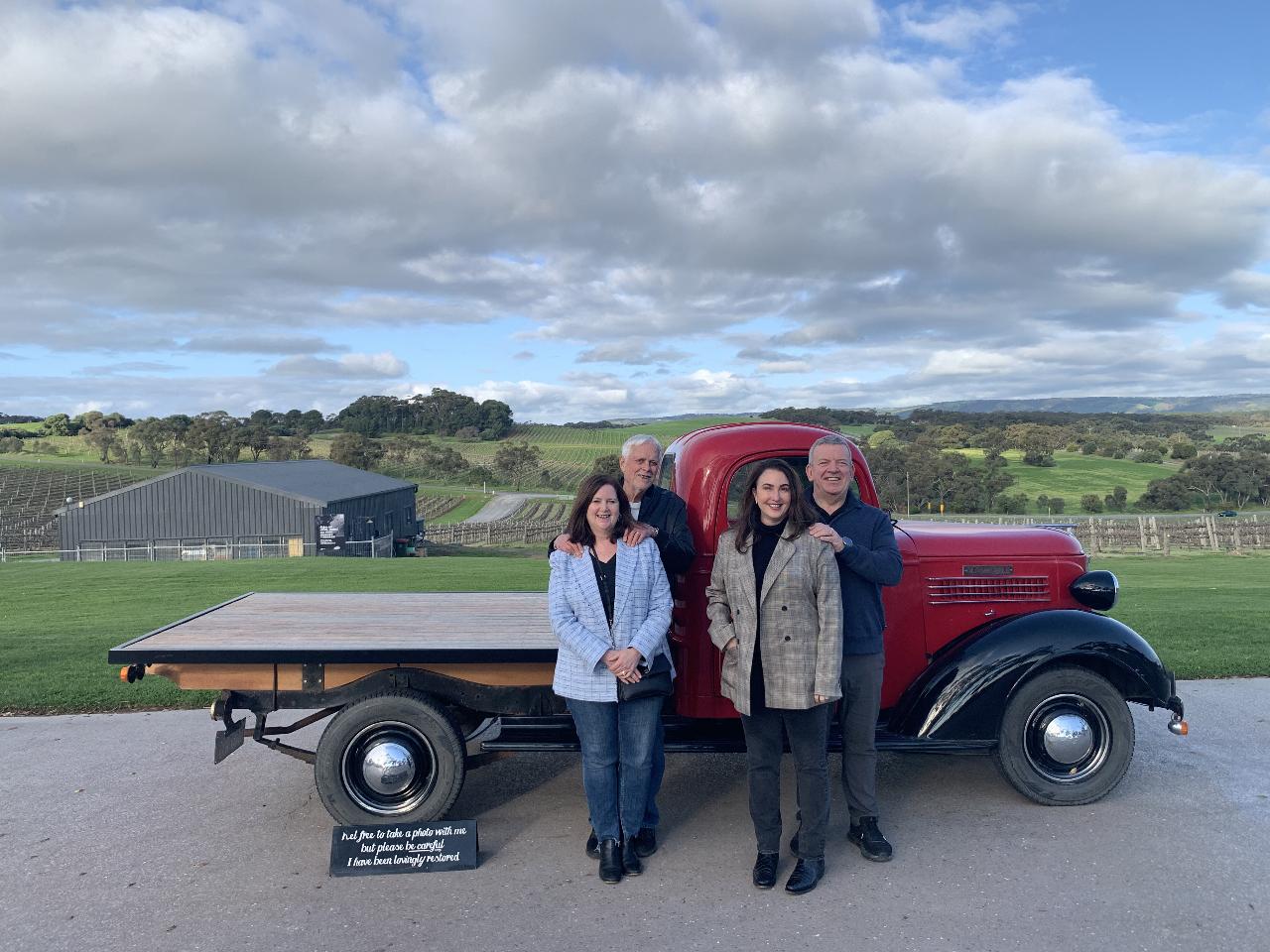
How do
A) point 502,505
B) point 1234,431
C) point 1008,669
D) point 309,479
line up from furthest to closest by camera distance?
point 1234,431
point 502,505
point 309,479
point 1008,669

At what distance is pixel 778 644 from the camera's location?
3941 millimetres

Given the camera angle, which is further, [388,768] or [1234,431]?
[1234,431]

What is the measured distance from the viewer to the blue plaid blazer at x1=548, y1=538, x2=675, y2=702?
4.05 m

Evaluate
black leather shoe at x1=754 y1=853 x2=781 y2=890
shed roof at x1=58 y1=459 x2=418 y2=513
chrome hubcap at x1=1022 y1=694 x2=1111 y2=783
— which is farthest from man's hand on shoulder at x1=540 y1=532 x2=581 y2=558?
shed roof at x1=58 y1=459 x2=418 y2=513

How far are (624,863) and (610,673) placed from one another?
3.04 ft

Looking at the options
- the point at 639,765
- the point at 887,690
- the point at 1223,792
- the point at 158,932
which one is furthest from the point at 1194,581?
the point at 158,932

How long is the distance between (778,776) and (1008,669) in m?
1.56

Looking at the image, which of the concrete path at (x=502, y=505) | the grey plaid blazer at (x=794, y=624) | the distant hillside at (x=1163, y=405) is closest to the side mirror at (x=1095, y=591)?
the grey plaid blazer at (x=794, y=624)

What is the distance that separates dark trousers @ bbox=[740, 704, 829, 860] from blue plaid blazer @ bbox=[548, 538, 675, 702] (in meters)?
0.62

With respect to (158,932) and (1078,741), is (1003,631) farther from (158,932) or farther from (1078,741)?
(158,932)

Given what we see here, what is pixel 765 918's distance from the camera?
3.73 metres

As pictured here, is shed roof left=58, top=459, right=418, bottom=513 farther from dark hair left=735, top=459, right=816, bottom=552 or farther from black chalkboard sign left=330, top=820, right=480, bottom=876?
dark hair left=735, top=459, right=816, bottom=552

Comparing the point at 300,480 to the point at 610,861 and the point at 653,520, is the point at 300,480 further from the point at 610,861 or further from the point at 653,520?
the point at 610,861

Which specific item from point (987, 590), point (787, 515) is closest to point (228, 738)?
point (787, 515)
